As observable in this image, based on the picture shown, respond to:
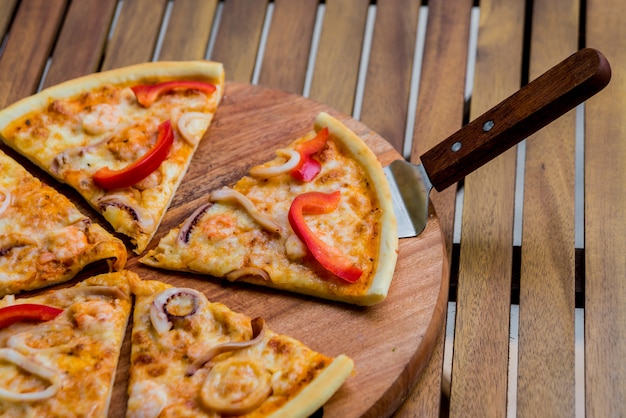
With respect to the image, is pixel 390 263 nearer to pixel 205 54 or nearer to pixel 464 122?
pixel 464 122

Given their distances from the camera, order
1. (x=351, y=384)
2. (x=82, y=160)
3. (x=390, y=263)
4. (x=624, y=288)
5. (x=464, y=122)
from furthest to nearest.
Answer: (x=464, y=122) → (x=82, y=160) → (x=624, y=288) → (x=390, y=263) → (x=351, y=384)

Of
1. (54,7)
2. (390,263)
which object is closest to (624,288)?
(390,263)

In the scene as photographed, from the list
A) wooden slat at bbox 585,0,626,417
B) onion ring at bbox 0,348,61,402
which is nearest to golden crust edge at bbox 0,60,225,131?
onion ring at bbox 0,348,61,402

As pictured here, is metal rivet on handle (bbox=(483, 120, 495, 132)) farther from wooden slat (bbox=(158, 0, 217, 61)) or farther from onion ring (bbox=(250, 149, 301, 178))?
wooden slat (bbox=(158, 0, 217, 61))

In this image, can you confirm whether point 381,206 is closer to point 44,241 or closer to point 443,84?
point 443,84

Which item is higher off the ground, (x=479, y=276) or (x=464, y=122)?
(x=464, y=122)

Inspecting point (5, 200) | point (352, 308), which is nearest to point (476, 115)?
point (352, 308)

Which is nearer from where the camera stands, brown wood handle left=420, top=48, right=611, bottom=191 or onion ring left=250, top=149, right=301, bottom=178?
brown wood handle left=420, top=48, right=611, bottom=191
